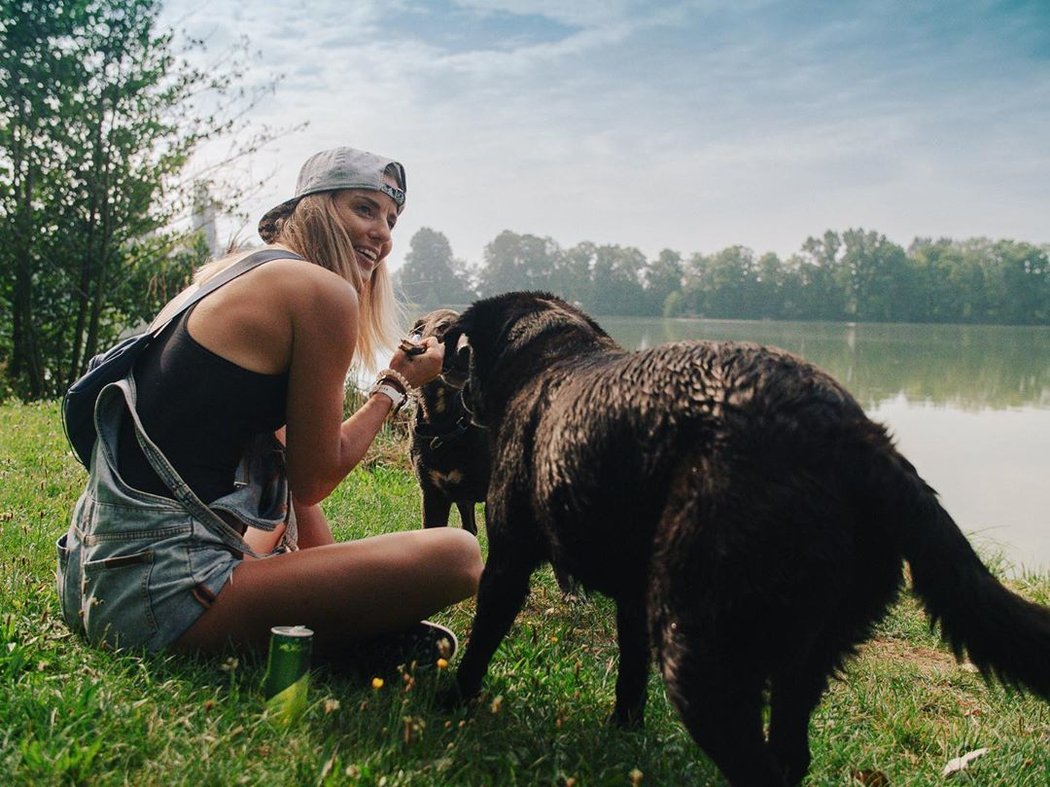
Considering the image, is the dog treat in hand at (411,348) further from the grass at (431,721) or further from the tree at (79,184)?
the tree at (79,184)

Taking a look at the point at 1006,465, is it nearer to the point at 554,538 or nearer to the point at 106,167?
the point at 554,538

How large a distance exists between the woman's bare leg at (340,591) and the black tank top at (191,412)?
0.32 metres

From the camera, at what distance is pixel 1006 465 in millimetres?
10828

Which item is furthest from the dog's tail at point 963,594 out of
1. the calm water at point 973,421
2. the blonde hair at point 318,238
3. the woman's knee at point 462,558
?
the blonde hair at point 318,238

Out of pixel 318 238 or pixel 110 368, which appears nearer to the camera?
pixel 110 368

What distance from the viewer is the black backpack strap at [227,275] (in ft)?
8.28

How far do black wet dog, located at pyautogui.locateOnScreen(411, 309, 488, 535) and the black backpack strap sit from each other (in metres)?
1.76

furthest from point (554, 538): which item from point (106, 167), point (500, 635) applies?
point (106, 167)

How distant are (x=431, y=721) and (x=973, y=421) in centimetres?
1413

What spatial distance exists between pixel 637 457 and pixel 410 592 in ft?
3.24

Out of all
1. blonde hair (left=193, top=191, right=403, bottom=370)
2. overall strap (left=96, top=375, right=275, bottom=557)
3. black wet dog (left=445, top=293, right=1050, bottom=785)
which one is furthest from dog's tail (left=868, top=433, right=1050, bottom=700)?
blonde hair (left=193, top=191, right=403, bottom=370)

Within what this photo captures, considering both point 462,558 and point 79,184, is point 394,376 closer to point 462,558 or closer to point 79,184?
point 462,558

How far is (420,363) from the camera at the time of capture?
3070 millimetres

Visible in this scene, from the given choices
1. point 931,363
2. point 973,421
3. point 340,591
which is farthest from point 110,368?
point 931,363
